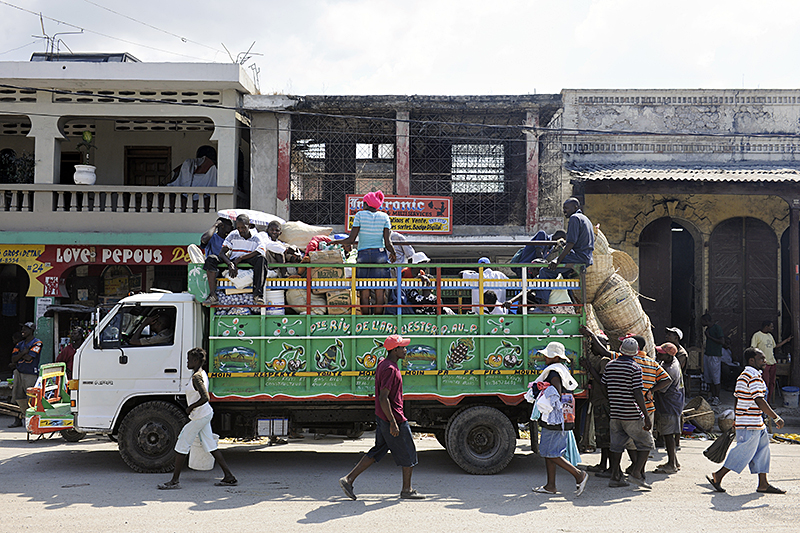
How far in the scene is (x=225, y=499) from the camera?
6320 millimetres

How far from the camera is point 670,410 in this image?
25.6 ft

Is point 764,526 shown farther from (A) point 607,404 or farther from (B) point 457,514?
(B) point 457,514

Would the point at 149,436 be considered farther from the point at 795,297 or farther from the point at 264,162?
the point at 795,297

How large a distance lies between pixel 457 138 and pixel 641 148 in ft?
13.8

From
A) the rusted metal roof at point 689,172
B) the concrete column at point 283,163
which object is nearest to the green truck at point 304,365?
the rusted metal roof at point 689,172

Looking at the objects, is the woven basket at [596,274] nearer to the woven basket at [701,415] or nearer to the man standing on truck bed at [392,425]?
the man standing on truck bed at [392,425]

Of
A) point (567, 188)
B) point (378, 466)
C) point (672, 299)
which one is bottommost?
point (378, 466)

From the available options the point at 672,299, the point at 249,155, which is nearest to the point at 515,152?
the point at 672,299

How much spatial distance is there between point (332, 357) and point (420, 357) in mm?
983

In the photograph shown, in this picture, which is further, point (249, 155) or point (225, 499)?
point (249, 155)

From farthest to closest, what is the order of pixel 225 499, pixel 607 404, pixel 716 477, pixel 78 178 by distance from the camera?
pixel 78 178
pixel 607 404
pixel 716 477
pixel 225 499

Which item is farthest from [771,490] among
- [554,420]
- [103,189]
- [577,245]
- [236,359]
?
[103,189]

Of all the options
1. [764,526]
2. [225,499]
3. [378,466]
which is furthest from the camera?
[378,466]

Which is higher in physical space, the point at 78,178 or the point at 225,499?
the point at 78,178
